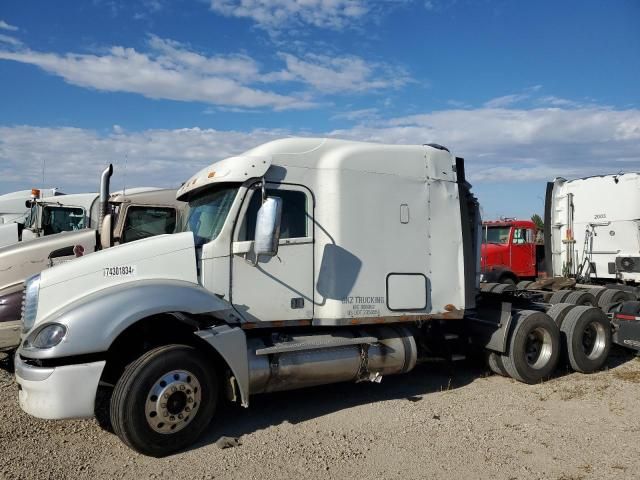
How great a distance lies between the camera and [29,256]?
8.33 meters

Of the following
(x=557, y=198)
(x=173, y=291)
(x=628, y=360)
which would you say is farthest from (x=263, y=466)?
(x=557, y=198)

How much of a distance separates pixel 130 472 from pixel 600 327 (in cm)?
678

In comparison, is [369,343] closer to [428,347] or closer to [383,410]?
[383,410]

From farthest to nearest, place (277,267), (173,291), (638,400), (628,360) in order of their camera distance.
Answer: (628,360) → (638,400) → (277,267) → (173,291)

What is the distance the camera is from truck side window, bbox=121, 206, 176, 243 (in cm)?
923

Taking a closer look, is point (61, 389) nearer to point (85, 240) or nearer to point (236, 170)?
point (236, 170)

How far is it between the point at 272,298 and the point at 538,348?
13.3 ft

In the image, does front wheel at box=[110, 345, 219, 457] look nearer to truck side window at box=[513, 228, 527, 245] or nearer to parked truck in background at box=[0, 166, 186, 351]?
parked truck in background at box=[0, 166, 186, 351]

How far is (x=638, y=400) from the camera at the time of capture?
6.61 metres

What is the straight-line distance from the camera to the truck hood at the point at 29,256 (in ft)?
26.7

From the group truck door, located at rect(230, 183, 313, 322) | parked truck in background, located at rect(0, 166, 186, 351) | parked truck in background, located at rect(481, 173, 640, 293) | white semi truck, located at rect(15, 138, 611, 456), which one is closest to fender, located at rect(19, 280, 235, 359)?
white semi truck, located at rect(15, 138, 611, 456)

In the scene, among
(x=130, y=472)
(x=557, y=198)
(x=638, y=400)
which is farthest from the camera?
(x=557, y=198)

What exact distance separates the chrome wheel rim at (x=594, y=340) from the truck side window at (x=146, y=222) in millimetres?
6668

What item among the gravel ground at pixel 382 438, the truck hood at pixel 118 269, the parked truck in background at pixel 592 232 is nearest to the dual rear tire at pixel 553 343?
the gravel ground at pixel 382 438
